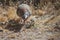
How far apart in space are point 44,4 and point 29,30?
6.74 feet

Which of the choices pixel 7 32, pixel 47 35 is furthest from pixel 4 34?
pixel 47 35

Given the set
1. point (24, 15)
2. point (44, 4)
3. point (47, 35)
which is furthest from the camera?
point (44, 4)

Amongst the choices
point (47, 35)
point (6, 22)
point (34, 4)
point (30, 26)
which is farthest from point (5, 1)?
point (47, 35)

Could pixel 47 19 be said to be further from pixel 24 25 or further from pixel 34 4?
pixel 34 4

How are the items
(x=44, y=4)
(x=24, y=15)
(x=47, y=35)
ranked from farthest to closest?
(x=44, y=4) < (x=24, y=15) < (x=47, y=35)

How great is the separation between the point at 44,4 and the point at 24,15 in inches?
72.2

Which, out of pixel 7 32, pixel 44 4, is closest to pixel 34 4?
pixel 44 4

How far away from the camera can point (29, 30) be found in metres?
7.03

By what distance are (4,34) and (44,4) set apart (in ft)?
7.99

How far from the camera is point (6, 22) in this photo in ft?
25.0

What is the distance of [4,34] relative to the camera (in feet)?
22.7

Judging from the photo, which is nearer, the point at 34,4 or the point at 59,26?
the point at 59,26

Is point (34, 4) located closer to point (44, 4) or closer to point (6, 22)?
point (44, 4)

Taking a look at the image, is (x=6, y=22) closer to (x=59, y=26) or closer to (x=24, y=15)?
(x=24, y=15)
